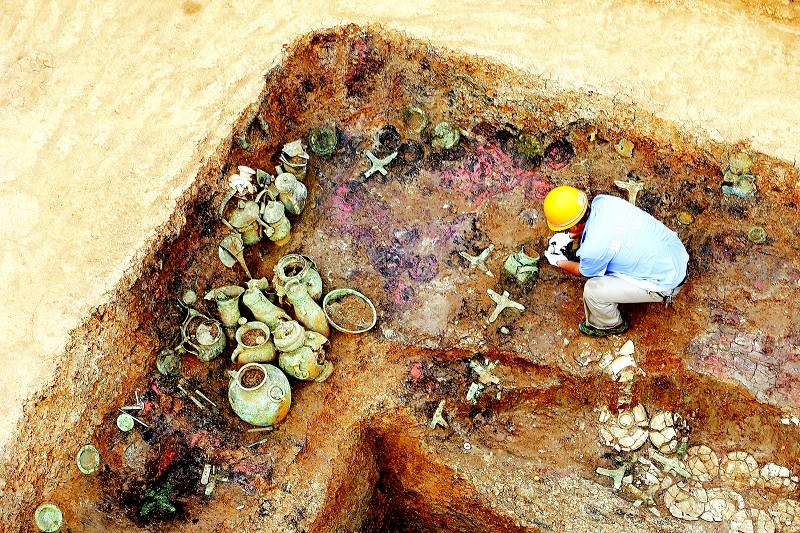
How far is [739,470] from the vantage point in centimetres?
493

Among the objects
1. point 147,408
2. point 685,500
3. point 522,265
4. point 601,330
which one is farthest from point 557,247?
point 147,408

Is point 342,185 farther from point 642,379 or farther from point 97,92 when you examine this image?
point 642,379

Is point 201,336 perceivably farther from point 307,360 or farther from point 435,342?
point 435,342

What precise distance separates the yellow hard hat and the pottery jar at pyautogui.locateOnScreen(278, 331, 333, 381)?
1.81 meters

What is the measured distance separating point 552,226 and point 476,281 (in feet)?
2.66

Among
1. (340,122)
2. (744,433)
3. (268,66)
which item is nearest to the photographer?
(744,433)

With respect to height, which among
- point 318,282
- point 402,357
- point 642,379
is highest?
point 318,282

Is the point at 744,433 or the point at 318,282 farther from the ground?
the point at 318,282

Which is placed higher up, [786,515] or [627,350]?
[627,350]

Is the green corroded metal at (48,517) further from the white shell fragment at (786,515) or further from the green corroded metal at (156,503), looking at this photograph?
the white shell fragment at (786,515)

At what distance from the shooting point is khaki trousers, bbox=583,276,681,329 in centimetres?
477

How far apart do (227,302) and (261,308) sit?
0.78ft

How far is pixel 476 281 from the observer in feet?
17.4

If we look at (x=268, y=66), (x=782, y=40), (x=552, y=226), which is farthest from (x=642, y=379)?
(x=268, y=66)
